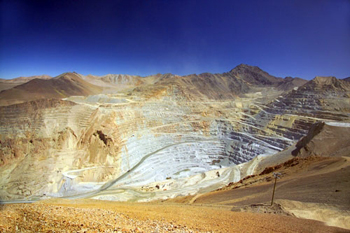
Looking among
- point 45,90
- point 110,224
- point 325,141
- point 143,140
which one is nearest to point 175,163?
point 143,140

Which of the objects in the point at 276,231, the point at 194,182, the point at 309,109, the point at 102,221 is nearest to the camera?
the point at 102,221

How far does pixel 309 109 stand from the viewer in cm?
3712

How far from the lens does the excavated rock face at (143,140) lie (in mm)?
23188

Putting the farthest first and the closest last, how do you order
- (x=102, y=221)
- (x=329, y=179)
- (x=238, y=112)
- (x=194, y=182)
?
(x=238, y=112)
(x=194, y=182)
(x=329, y=179)
(x=102, y=221)

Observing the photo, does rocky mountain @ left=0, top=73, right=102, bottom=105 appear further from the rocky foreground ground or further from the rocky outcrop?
the rocky outcrop

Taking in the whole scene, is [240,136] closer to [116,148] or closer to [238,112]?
[238,112]

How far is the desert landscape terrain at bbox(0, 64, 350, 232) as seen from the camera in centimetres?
647

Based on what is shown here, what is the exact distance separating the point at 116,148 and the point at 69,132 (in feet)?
23.6

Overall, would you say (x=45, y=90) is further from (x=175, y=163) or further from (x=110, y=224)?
(x=110, y=224)

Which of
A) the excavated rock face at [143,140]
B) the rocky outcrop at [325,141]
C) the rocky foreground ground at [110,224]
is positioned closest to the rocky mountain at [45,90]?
the excavated rock face at [143,140]

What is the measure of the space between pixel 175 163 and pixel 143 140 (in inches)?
292

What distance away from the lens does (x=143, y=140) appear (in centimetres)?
3456

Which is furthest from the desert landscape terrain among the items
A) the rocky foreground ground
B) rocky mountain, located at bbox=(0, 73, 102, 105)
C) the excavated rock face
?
rocky mountain, located at bbox=(0, 73, 102, 105)

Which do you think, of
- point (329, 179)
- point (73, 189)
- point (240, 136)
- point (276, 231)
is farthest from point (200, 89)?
point (276, 231)
